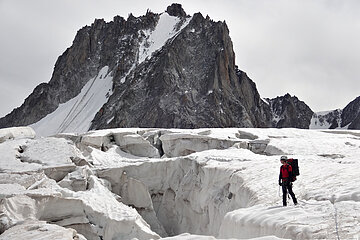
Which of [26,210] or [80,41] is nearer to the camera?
[26,210]

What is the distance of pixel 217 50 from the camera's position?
81.3 metres

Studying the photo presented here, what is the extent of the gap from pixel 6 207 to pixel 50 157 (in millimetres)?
8117

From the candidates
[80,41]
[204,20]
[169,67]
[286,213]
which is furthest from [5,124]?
[286,213]

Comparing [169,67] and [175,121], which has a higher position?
[169,67]

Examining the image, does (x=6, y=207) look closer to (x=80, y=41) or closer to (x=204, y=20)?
(x=204, y=20)

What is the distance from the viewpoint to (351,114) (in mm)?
123688

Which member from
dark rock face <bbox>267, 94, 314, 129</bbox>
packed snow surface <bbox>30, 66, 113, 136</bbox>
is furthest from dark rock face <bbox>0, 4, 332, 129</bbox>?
dark rock face <bbox>267, 94, 314, 129</bbox>

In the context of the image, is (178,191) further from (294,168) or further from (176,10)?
(176,10)

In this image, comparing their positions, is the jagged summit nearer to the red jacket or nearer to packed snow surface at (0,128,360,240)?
packed snow surface at (0,128,360,240)

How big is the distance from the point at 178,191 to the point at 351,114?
11705 cm

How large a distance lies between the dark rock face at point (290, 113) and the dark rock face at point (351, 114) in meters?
12.7

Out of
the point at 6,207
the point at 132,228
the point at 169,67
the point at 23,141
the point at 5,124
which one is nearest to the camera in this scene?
the point at 6,207

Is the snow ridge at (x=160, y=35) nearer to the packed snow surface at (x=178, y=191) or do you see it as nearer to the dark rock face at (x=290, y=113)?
the dark rock face at (x=290, y=113)

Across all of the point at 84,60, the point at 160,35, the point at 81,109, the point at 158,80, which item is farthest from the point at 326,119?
the point at 81,109
